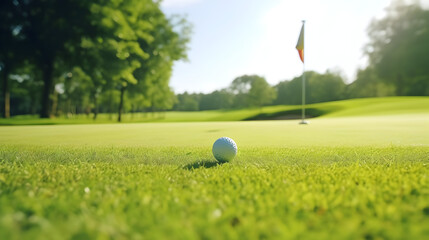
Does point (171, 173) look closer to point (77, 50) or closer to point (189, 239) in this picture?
point (189, 239)

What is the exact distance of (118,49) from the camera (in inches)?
928

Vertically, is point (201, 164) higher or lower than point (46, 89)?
lower

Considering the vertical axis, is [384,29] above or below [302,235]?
above

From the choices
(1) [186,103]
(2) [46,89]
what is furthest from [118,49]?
(1) [186,103]

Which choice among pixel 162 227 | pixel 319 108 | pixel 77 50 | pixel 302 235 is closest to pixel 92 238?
pixel 162 227

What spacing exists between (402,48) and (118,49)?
48952 mm

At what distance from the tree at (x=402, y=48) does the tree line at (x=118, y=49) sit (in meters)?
0.14

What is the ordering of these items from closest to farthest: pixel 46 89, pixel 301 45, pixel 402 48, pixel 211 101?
pixel 301 45 → pixel 46 89 → pixel 402 48 → pixel 211 101

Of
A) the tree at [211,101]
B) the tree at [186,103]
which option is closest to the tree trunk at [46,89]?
the tree at [186,103]

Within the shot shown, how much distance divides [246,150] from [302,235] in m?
4.24

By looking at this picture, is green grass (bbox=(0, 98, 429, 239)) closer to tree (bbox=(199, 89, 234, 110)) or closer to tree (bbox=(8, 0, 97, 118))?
tree (bbox=(8, 0, 97, 118))

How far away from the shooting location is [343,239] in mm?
1906

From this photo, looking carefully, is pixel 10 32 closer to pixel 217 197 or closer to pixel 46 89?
pixel 46 89

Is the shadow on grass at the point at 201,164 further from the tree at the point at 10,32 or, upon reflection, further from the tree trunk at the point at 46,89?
the tree at the point at 10,32
